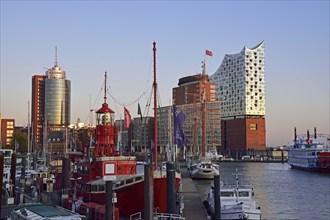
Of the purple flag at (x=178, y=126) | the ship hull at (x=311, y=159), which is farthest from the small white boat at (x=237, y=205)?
the ship hull at (x=311, y=159)

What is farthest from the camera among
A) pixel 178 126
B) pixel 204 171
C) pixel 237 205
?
pixel 204 171

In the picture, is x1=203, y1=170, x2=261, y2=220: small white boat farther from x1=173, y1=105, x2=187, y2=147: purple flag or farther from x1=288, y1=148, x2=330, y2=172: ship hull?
x1=288, y1=148, x2=330, y2=172: ship hull

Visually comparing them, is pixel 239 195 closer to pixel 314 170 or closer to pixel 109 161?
pixel 109 161

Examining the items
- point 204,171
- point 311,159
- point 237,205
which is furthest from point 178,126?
point 311,159

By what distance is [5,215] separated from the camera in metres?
37.6

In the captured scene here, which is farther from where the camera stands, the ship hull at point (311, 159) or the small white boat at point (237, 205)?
the ship hull at point (311, 159)

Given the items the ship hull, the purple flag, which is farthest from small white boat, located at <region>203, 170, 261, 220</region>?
the ship hull

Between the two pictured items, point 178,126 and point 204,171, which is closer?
point 178,126

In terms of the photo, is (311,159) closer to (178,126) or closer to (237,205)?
(178,126)

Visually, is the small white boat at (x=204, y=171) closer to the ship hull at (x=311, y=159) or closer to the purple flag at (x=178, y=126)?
the ship hull at (x=311, y=159)

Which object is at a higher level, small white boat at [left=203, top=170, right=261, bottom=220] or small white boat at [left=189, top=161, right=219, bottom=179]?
small white boat at [left=203, top=170, right=261, bottom=220]

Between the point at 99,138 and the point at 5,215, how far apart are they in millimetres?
11186

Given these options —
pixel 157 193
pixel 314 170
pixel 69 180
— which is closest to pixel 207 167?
pixel 314 170

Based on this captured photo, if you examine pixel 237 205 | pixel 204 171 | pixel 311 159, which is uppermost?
pixel 237 205
